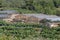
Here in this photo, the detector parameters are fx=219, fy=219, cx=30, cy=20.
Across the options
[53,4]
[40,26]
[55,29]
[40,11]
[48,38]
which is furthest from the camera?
[53,4]

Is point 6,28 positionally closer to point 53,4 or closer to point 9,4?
point 9,4

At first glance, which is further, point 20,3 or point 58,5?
point 58,5

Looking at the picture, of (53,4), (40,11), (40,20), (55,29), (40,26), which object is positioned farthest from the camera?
(53,4)

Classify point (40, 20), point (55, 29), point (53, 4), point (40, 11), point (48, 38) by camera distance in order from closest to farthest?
point (48, 38) → point (55, 29) → point (40, 20) → point (40, 11) → point (53, 4)

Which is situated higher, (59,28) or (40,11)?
(59,28)

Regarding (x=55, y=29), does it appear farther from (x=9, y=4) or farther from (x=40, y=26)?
(x=9, y=4)

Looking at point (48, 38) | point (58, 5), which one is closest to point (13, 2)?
point (58, 5)

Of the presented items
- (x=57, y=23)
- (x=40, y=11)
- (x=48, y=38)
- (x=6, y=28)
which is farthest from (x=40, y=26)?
(x=40, y=11)

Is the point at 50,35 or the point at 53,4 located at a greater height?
the point at 50,35

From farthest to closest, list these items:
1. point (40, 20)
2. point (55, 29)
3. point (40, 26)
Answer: point (40, 20)
point (40, 26)
point (55, 29)
